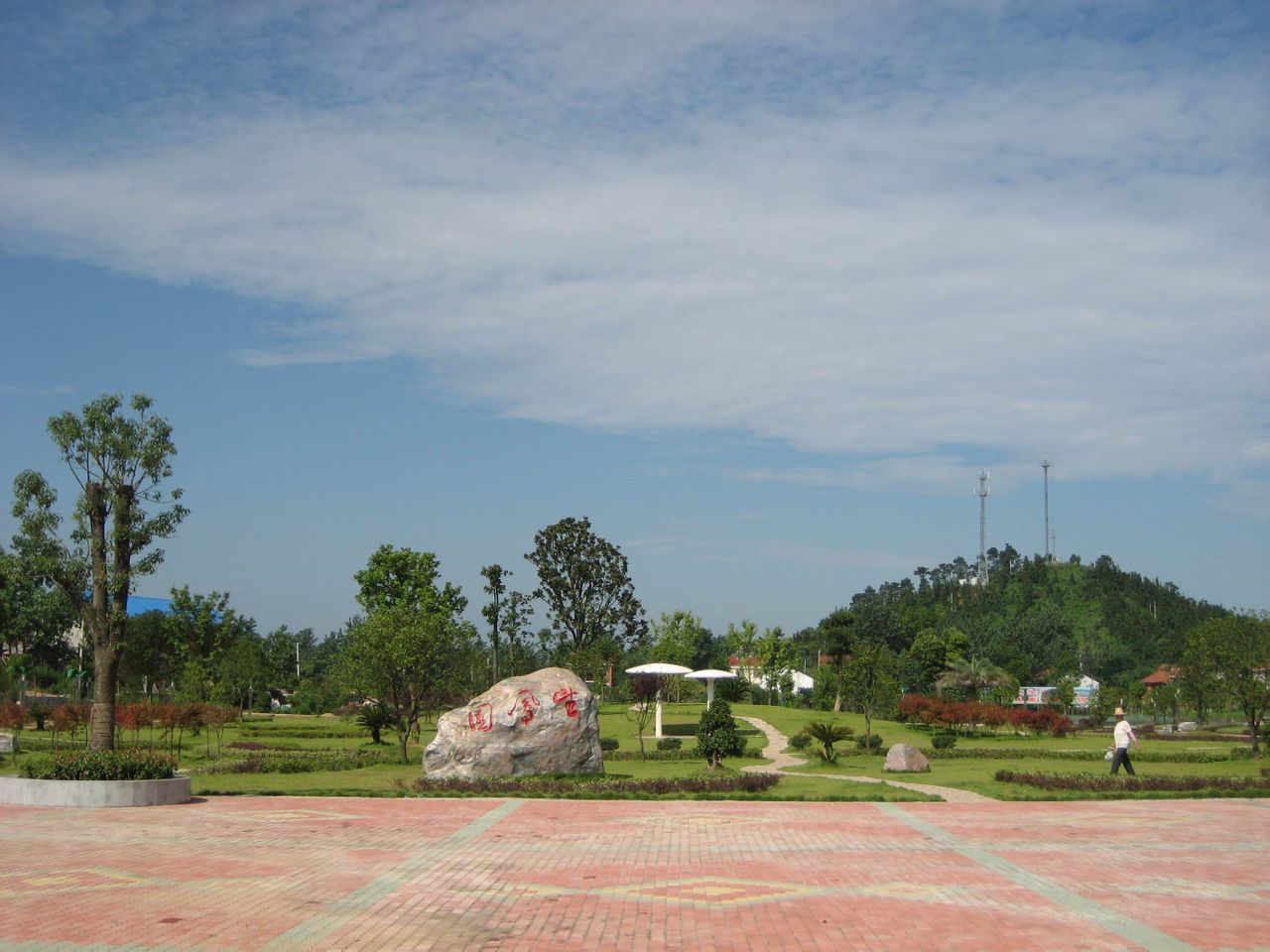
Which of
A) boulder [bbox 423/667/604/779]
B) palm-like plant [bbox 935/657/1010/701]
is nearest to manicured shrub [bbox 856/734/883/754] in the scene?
boulder [bbox 423/667/604/779]

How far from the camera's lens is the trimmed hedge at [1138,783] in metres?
20.1

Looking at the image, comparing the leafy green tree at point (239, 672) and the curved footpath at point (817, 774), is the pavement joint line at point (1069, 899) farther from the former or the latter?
the leafy green tree at point (239, 672)

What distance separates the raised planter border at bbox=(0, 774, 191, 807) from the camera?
17266 millimetres

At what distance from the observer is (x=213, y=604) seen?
55156 mm

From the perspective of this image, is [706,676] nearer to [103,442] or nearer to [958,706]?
[958,706]

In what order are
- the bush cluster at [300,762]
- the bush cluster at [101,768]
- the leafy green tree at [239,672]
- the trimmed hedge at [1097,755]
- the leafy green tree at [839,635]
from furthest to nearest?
the leafy green tree at [839,635]
the leafy green tree at [239,672]
the trimmed hedge at [1097,755]
the bush cluster at [300,762]
the bush cluster at [101,768]

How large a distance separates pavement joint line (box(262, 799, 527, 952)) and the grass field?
575 centimetres

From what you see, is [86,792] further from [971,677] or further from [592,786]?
[971,677]

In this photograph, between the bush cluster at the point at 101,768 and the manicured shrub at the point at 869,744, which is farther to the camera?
the manicured shrub at the point at 869,744

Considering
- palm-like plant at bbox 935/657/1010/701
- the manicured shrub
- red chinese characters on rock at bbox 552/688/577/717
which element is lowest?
palm-like plant at bbox 935/657/1010/701

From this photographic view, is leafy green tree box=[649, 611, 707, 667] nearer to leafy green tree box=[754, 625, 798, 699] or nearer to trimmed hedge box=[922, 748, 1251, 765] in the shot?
leafy green tree box=[754, 625, 798, 699]

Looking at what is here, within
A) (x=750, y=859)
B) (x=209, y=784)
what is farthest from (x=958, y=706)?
(x=750, y=859)

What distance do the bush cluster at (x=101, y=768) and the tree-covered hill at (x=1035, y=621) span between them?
42.2 m

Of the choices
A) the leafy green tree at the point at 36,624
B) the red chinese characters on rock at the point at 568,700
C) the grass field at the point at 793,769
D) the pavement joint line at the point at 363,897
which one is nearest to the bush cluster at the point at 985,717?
the grass field at the point at 793,769
